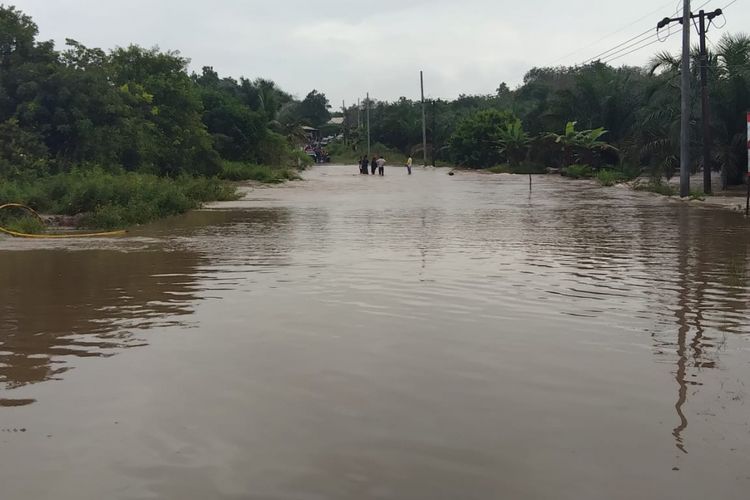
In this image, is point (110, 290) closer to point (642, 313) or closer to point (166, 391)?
point (166, 391)

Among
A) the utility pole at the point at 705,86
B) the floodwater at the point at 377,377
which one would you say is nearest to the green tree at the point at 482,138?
the utility pole at the point at 705,86

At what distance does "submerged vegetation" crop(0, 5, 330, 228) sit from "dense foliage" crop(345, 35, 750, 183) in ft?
60.3

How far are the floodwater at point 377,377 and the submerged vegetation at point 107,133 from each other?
319 inches

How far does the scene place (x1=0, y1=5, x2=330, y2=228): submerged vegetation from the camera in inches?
776

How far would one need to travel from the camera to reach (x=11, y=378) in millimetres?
5578

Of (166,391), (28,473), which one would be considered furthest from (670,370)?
(28,473)

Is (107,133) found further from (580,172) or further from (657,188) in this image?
(580,172)

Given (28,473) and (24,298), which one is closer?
(28,473)

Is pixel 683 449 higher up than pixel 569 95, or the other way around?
pixel 569 95

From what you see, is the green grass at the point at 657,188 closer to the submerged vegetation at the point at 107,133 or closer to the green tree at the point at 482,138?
the submerged vegetation at the point at 107,133

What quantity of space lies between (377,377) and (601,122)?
158ft

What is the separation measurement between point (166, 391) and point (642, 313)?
4.83 meters

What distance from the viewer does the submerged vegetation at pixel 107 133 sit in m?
19.7

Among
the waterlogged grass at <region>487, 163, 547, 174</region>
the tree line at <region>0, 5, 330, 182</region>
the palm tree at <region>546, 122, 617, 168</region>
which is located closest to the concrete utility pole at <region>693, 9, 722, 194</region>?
the palm tree at <region>546, 122, 617, 168</region>
